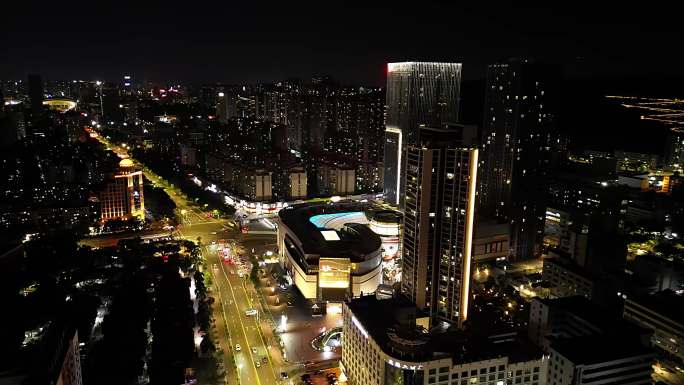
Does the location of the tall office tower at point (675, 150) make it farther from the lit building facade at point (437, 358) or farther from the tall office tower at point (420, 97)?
the lit building facade at point (437, 358)

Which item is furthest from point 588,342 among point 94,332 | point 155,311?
point 94,332

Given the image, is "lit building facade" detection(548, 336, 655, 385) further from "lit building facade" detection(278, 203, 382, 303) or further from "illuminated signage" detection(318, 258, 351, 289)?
"illuminated signage" detection(318, 258, 351, 289)

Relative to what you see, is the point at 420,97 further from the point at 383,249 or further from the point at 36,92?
the point at 36,92

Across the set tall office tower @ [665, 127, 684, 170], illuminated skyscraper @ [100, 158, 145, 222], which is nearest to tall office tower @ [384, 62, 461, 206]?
illuminated skyscraper @ [100, 158, 145, 222]

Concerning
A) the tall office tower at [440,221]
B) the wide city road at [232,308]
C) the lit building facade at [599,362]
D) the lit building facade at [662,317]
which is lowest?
the wide city road at [232,308]

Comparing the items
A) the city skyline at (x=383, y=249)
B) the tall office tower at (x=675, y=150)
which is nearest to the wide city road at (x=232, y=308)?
the city skyline at (x=383, y=249)

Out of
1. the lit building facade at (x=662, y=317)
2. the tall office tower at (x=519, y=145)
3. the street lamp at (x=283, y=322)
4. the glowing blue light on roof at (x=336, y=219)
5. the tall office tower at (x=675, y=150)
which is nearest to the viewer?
the lit building facade at (x=662, y=317)

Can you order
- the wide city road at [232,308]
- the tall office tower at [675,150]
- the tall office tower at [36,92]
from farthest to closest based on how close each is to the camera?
the tall office tower at [36,92] → the tall office tower at [675,150] → the wide city road at [232,308]
